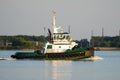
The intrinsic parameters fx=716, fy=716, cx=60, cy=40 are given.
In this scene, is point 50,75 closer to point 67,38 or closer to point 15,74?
point 15,74

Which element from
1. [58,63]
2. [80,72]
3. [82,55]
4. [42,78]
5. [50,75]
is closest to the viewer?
[42,78]

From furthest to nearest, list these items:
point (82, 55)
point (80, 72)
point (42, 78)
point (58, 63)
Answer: point (82, 55) → point (58, 63) → point (80, 72) → point (42, 78)

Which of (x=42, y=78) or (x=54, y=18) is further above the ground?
(x=54, y=18)

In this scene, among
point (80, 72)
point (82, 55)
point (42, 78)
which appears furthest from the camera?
point (82, 55)

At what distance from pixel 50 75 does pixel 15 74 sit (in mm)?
4348

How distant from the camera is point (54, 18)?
372 ft

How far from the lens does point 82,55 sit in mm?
108500

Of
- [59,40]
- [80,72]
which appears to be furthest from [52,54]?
[80,72]

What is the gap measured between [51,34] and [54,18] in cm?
312

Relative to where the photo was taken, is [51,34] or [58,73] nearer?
[58,73]

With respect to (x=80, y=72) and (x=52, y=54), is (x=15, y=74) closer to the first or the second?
(x=80, y=72)

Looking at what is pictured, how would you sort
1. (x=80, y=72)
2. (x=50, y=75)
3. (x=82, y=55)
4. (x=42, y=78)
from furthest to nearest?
(x=82, y=55)
(x=80, y=72)
(x=50, y=75)
(x=42, y=78)

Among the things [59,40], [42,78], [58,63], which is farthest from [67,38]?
[42,78]

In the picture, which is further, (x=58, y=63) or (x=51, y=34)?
(x=51, y=34)
